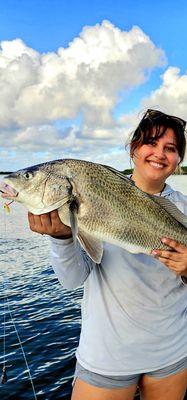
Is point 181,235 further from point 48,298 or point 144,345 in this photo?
point 48,298

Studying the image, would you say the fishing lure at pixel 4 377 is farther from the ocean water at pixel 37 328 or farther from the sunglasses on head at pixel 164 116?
the sunglasses on head at pixel 164 116

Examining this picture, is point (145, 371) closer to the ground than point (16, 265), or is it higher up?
higher up

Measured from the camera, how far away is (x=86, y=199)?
356 cm

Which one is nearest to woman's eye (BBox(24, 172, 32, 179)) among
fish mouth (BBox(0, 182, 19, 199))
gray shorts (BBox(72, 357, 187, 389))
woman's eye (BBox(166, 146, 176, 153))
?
fish mouth (BBox(0, 182, 19, 199))

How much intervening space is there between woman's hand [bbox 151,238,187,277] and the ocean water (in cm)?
541

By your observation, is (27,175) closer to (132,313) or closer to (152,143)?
(152,143)

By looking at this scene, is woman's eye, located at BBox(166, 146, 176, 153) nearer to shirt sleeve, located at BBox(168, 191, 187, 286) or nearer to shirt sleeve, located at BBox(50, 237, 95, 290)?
shirt sleeve, located at BBox(168, 191, 187, 286)

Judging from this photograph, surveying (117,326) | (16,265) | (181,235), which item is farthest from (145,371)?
(16,265)

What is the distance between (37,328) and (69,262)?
836 cm

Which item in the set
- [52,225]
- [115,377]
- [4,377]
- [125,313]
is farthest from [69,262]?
[4,377]

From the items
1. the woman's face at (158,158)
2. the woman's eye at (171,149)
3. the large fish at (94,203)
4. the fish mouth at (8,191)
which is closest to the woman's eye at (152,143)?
the woman's face at (158,158)

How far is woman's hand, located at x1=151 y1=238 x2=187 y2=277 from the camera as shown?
3.67 meters

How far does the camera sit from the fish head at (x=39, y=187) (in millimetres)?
3494

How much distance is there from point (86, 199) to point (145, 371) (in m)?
1.58
